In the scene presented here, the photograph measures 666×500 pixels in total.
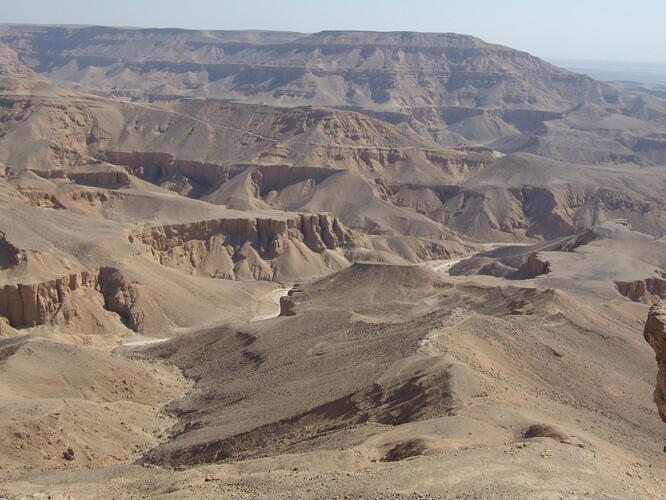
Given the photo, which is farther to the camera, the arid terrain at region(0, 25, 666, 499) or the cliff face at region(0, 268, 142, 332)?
the cliff face at region(0, 268, 142, 332)

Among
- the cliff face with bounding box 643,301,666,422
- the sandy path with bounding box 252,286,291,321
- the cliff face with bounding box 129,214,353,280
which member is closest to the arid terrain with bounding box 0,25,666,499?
the cliff face with bounding box 643,301,666,422

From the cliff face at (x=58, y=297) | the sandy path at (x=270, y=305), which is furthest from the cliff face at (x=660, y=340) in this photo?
the sandy path at (x=270, y=305)

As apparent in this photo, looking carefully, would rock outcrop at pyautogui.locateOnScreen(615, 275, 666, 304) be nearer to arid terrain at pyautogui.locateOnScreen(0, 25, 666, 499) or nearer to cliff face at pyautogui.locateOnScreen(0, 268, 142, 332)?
arid terrain at pyautogui.locateOnScreen(0, 25, 666, 499)

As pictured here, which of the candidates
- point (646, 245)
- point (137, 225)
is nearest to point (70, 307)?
point (137, 225)

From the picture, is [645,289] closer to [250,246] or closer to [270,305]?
[270,305]

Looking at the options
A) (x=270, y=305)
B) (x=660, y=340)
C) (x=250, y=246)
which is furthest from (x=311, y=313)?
(x=660, y=340)

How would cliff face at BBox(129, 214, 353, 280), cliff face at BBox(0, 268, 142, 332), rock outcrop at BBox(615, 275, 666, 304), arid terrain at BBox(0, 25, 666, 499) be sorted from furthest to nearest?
cliff face at BBox(129, 214, 353, 280) < rock outcrop at BBox(615, 275, 666, 304) < cliff face at BBox(0, 268, 142, 332) < arid terrain at BBox(0, 25, 666, 499)

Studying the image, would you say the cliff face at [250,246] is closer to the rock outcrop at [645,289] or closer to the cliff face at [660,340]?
the rock outcrop at [645,289]
